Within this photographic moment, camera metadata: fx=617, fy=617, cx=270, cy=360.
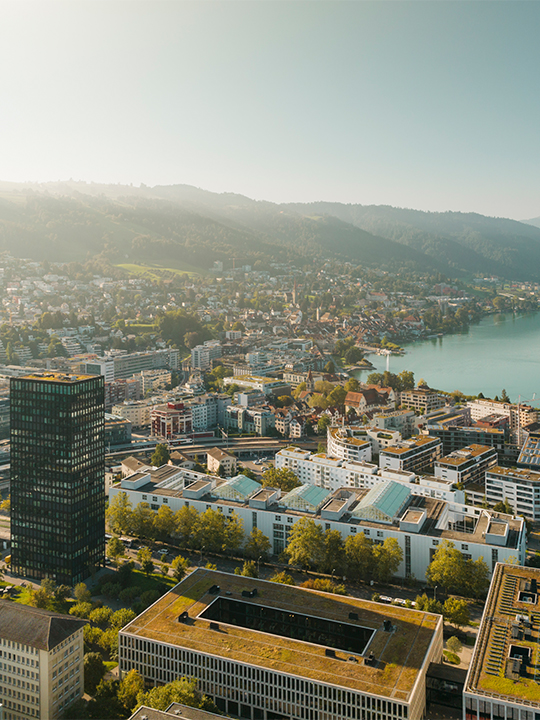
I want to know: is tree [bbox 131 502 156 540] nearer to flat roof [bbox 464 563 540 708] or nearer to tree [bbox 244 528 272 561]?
tree [bbox 244 528 272 561]

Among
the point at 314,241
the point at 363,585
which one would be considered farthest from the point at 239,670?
the point at 314,241

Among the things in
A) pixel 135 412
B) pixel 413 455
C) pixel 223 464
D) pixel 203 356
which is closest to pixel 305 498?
pixel 223 464

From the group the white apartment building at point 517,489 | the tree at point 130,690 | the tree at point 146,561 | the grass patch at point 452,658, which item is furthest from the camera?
the white apartment building at point 517,489

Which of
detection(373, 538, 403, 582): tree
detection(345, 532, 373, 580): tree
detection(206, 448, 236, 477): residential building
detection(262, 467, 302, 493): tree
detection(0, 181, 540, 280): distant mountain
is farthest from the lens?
detection(0, 181, 540, 280): distant mountain

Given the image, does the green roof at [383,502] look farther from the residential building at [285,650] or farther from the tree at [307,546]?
the residential building at [285,650]

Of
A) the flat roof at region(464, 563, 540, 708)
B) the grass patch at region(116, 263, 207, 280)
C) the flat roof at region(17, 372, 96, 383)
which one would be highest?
the grass patch at region(116, 263, 207, 280)

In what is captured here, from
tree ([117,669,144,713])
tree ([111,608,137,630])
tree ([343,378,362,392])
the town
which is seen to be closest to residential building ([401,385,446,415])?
the town

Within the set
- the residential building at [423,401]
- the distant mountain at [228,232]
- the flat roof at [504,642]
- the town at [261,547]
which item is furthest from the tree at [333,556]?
the distant mountain at [228,232]

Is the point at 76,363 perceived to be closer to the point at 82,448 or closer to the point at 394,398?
the point at 394,398

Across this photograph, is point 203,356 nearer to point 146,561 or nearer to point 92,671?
point 146,561
